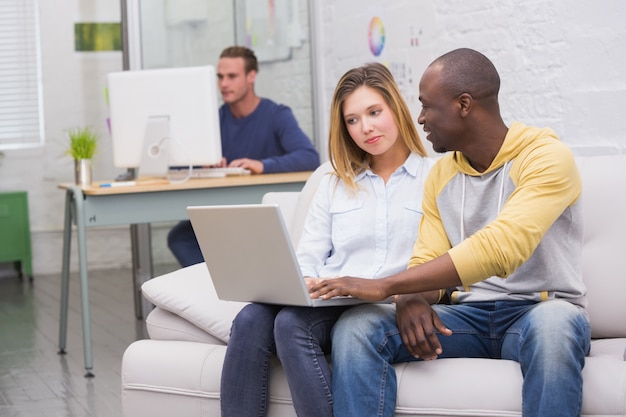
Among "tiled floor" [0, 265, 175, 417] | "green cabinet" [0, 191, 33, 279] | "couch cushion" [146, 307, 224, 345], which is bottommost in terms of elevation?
"tiled floor" [0, 265, 175, 417]

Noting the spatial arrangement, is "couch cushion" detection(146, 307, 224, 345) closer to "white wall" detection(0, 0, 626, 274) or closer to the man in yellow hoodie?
the man in yellow hoodie

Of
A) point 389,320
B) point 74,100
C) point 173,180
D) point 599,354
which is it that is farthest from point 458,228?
point 74,100

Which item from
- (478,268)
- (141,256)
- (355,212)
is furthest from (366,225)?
(141,256)

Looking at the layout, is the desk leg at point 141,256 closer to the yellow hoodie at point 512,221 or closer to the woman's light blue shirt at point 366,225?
the woman's light blue shirt at point 366,225

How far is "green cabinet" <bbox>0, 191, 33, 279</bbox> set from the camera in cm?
702

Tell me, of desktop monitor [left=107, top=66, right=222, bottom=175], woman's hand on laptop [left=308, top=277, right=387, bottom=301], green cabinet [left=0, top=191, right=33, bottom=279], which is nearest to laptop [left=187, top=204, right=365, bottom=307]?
woman's hand on laptop [left=308, top=277, right=387, bottom=301]

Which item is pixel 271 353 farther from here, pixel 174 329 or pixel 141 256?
pixel 141 256

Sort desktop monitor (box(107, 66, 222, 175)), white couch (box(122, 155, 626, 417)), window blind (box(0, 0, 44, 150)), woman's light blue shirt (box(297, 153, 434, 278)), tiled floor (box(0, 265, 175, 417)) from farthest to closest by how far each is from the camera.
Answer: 1. window blind (box(0, 0, 44, 150))
2. desktop monitor (box(107, 66, 222, 175))
3. tiled floor (box(0, 265, 175, 417))
4. woman's light blue shirt (box(297, 153, 434, 278))
5. white couch (box(122, 155, 626, 417))

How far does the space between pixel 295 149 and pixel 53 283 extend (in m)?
2.91

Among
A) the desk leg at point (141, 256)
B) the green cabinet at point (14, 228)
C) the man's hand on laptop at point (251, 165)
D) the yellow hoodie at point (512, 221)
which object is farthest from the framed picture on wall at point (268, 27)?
the yellow hoodie at point (512, 221)

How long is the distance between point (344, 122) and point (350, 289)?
638 mm

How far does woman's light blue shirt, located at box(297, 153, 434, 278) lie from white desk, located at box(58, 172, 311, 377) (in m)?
1.49

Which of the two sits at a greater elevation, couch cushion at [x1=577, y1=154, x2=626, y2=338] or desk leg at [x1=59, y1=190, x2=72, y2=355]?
couch cushion at [x1=577, y1=154, x2=626, y2=338]

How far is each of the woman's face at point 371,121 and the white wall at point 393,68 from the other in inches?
35.1
